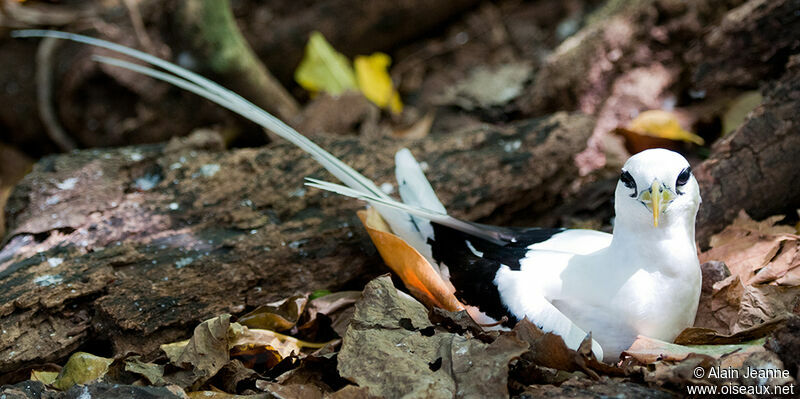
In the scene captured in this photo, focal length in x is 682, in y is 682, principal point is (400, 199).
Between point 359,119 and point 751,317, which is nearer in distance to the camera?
point 751,317

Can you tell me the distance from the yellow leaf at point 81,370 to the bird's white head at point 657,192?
2.05 meters

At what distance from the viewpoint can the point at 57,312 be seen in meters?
2.76

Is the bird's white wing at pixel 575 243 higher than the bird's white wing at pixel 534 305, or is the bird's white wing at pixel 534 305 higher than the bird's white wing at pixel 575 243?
the bird's white wing at pixel 575 243

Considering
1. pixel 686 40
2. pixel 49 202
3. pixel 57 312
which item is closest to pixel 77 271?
pixel 57 312

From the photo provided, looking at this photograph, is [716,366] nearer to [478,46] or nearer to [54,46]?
[478,46]

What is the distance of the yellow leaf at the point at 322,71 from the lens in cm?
502

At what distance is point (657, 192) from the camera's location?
237 centimetres

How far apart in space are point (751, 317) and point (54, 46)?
4.73 m

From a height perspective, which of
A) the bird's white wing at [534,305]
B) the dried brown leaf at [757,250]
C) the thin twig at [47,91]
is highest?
the thin twig at [47,91]

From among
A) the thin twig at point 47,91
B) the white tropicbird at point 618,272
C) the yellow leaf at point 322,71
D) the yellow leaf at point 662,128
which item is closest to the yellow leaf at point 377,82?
the yellow leaf at point 322,71

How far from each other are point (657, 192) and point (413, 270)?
1.02 m

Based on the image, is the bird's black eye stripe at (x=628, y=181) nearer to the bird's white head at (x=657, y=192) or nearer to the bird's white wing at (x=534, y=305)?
the bird's white head at (x=657, y=192)

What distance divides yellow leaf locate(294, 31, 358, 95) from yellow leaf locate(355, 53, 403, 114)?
6.3 inches

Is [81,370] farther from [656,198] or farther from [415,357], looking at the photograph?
[656,198]
